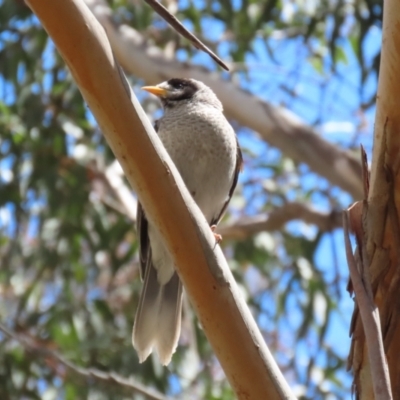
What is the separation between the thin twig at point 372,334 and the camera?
4.77ft

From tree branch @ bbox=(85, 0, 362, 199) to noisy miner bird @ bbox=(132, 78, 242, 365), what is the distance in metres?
0.95

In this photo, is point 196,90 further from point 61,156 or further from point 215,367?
point 215,367

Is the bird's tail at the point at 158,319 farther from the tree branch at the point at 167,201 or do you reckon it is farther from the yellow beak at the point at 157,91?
the yellow beak at the point at 157,91

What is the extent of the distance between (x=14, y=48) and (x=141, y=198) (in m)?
3.38

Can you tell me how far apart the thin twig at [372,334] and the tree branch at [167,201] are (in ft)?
0.67

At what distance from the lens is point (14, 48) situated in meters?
4.83

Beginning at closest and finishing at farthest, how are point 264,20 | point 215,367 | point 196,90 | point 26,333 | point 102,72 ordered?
point 102,72, point 196,90, point 26,333, point 264,20, point 215,367

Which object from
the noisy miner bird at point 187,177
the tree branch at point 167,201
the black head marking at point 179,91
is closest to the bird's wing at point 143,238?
the noisy miner bird at point 187,177

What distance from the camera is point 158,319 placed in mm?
2580

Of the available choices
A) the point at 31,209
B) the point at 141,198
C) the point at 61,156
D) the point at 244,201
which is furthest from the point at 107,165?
the point at 141,198

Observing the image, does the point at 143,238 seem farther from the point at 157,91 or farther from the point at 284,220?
the point at 284,220

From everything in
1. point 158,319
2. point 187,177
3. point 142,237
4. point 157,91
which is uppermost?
point 157,91

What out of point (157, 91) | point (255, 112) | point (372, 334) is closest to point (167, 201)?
point (372, 334)

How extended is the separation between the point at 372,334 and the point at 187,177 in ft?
5.19
